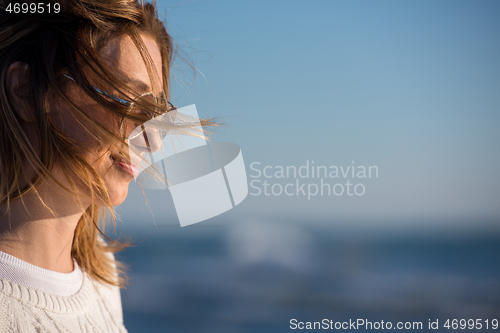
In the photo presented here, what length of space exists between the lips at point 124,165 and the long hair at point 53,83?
44mm

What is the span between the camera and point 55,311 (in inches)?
26.4

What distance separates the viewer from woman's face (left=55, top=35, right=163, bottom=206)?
0.64 m

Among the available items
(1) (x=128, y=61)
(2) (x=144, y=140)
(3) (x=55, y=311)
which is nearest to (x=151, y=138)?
(2) (x=144, y=140)

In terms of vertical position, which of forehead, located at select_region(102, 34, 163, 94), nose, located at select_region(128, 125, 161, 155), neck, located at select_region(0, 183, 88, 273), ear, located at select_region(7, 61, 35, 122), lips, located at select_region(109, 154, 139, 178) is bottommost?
neck, located at select_region(0, 183, 88, 273)

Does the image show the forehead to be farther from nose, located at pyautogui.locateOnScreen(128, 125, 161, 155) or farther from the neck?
the neck

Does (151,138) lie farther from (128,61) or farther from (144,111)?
(128,61)

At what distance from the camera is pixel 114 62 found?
2.15 feet

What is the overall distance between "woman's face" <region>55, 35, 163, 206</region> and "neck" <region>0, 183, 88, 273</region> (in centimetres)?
5

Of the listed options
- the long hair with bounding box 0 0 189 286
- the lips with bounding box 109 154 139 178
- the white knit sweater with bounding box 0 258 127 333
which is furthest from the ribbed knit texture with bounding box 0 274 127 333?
the lips with bounding box 109 154 139 178

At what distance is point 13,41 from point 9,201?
32 cm

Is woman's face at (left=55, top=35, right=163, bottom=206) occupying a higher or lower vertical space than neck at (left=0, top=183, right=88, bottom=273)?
higher

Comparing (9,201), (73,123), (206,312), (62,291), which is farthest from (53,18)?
(206,312)

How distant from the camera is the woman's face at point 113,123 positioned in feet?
2.10

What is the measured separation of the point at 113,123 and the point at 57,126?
0.11 m
